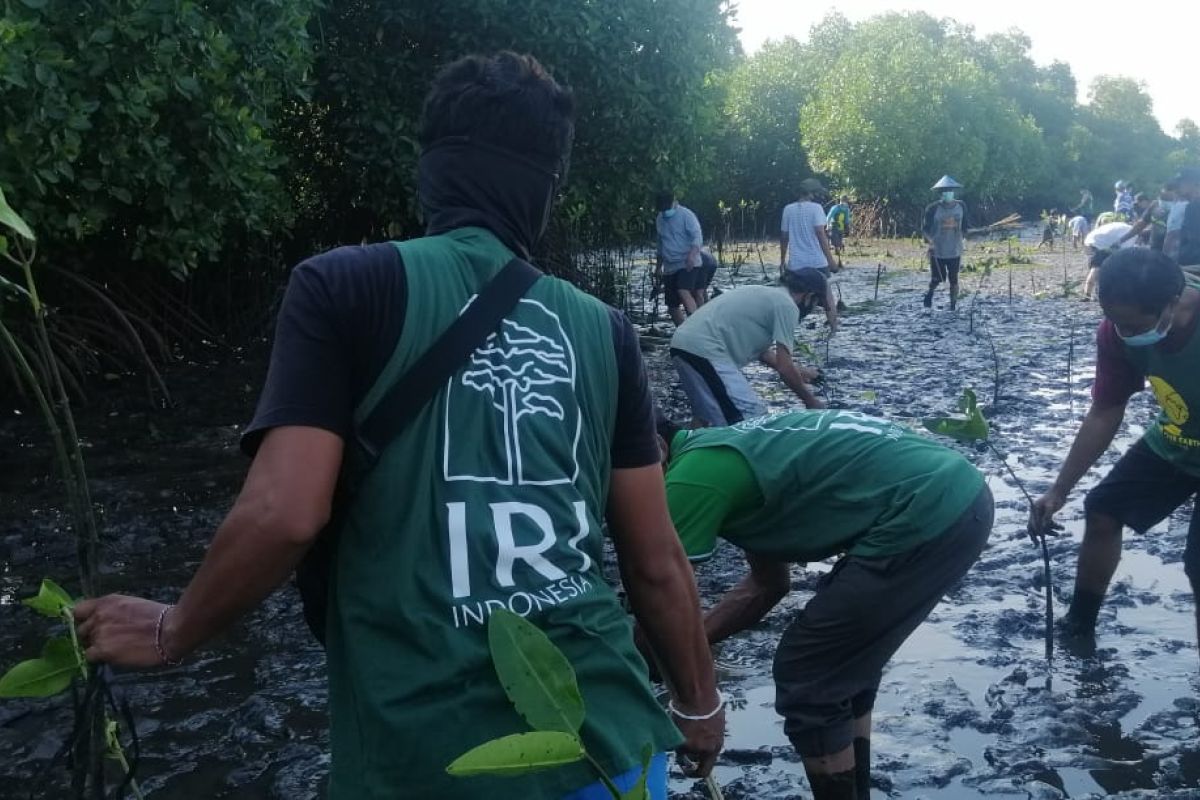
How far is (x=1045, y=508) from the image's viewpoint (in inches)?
176

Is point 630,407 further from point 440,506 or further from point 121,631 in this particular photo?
point 121,631

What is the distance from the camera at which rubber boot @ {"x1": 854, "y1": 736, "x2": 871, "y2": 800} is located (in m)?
3.38

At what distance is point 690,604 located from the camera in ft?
6.23

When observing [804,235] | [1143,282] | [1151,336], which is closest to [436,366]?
[1143,282]

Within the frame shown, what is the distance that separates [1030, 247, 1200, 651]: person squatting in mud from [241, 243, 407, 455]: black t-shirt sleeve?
119 inches

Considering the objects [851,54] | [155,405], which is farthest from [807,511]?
[851,54]

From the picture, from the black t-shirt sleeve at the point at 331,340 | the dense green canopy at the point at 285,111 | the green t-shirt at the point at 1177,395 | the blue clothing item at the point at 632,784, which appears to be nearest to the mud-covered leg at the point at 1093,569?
the green t-shirt at the point at 1177,395

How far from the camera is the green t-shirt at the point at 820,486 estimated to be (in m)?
2.96

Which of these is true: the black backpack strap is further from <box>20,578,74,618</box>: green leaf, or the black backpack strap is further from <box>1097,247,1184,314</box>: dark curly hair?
<box>1097,247,1184,314</box>: dark curly hair

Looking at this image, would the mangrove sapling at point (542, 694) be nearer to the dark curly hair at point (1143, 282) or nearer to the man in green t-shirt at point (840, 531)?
the man in green t-shirt at point (840, 531)

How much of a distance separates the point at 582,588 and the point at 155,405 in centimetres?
856

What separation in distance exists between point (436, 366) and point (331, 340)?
14cm

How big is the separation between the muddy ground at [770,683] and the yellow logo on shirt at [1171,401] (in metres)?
0.97

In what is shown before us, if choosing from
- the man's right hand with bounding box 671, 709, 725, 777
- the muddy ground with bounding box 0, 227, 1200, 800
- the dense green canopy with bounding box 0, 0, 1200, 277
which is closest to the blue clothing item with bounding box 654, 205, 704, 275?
the dense green canopy with bounding box 0, 0, 1200, 277
